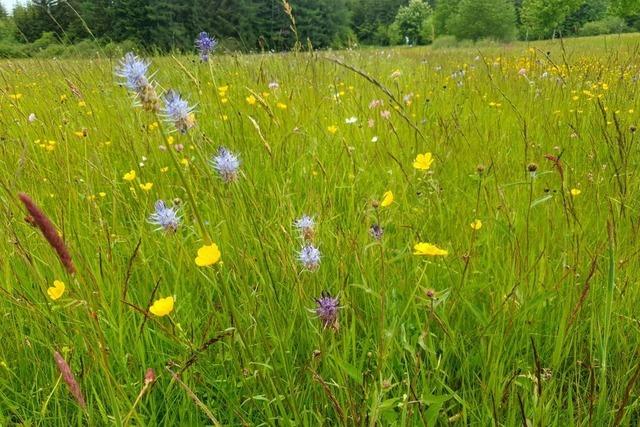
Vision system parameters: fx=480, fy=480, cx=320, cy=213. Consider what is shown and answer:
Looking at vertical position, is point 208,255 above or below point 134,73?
below

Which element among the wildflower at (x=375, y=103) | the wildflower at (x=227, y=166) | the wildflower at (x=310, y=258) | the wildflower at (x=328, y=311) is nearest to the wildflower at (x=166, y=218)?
the wildflower at (x=227, y=166)

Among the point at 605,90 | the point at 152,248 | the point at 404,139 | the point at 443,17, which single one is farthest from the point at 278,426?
the point at 443,17

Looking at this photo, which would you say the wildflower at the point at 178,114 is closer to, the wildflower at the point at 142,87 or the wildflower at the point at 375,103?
the wildflower at the point at 142,87

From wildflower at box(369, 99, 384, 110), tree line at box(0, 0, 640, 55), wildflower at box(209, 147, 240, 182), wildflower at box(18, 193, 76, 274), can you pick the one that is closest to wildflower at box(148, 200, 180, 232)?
wildflower at box(209, 147, 240, 182)

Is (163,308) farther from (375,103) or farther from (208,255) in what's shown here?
(375,103)

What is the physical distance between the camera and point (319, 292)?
999 mm

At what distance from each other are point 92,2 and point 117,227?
21.8 feet

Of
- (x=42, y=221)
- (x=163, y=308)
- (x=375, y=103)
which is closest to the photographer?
(x=42, y=221)

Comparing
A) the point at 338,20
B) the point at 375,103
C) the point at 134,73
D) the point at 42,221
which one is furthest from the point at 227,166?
the point at 338,20

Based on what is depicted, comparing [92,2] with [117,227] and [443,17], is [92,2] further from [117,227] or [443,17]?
[443,17]

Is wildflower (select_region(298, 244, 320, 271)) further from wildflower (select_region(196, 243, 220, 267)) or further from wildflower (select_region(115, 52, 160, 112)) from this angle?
wildflower (select_region(115, 52, 160, 112))

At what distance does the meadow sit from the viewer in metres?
0.76

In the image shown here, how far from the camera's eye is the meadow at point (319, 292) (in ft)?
2.49

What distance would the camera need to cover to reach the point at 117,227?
1.43 metres
